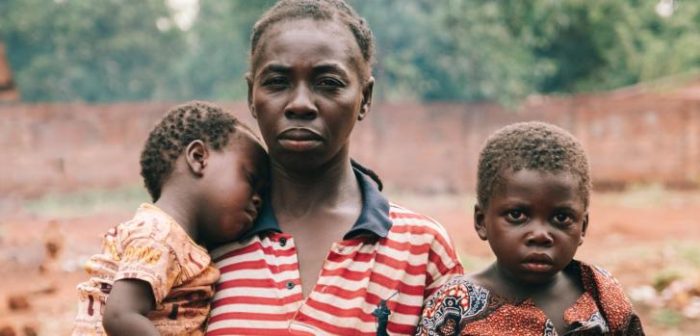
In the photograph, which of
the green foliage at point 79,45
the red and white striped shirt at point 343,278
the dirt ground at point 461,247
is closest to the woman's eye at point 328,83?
the red and white striped shirt at point 343,278

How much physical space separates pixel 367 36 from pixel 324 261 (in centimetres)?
65

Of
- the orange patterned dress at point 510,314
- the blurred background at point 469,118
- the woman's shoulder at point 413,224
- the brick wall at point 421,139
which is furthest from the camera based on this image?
the brick wall at point 421,139

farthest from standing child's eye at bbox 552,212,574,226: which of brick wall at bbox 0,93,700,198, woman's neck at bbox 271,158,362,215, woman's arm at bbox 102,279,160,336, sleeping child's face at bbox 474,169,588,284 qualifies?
brick wall at bbox 0,93,700,198

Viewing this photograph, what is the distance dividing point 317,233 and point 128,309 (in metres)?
0.54

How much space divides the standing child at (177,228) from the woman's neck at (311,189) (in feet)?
0.23

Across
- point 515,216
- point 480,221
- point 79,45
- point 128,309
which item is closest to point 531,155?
point 515,216

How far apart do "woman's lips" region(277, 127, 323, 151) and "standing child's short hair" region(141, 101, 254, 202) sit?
24 cm

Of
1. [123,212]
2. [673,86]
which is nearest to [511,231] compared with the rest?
[123,212]

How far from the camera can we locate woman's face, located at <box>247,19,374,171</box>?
2.01m

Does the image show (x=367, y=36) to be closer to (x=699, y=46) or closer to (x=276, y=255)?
(x=276, y=255)

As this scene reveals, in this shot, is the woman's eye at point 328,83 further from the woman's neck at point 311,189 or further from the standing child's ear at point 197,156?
the standing child's ear at point 197,156

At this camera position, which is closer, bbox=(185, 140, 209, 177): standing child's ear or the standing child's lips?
the standing child's lips

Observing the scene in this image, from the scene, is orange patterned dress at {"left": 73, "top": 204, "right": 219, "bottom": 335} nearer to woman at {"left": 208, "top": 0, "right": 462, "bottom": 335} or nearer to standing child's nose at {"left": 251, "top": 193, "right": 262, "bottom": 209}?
woman at {"left": 208, "top": 0, "right": 462, "bottom": 335}

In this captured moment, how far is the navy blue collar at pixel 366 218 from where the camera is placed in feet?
6.70
